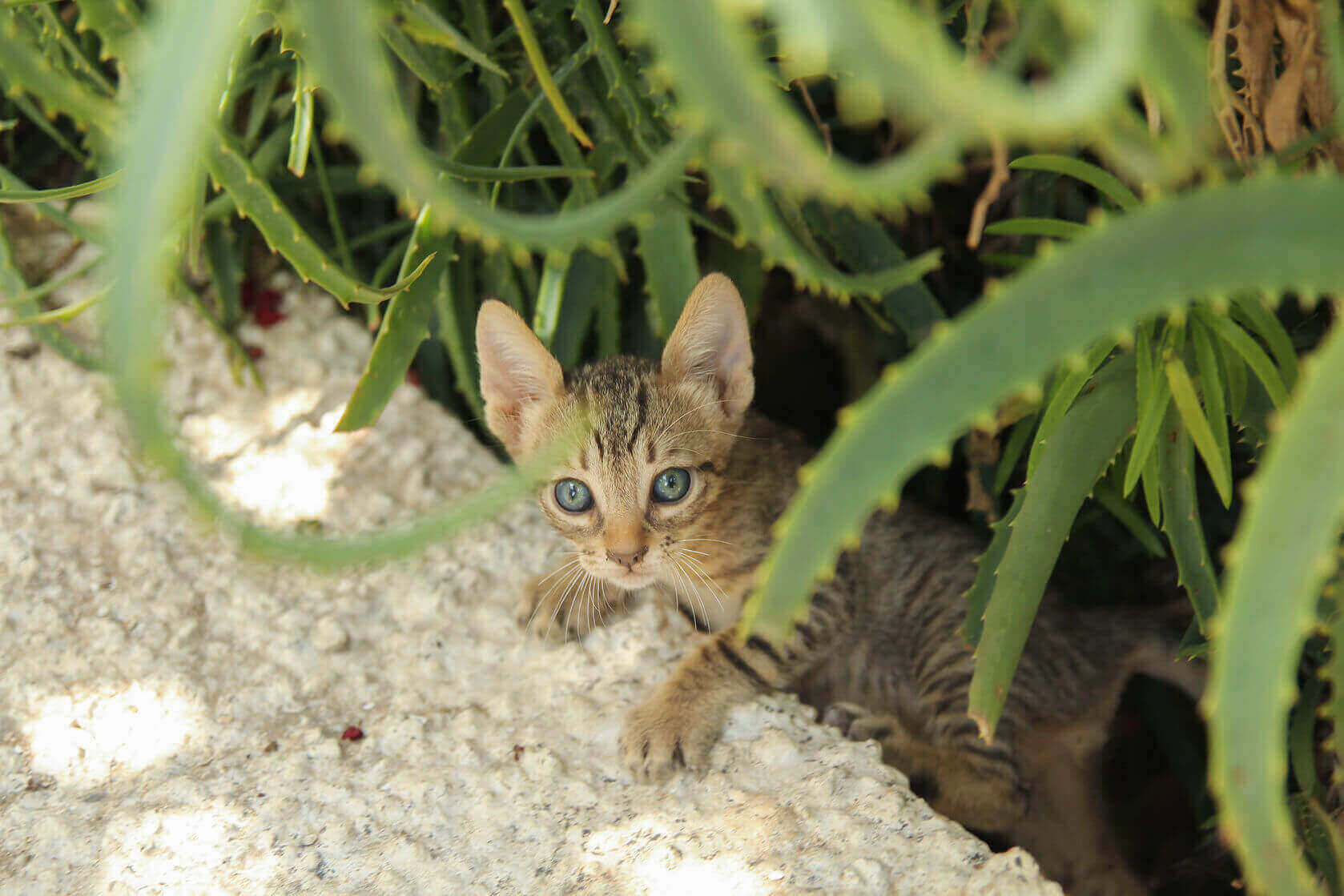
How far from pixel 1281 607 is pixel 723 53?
0.68 m

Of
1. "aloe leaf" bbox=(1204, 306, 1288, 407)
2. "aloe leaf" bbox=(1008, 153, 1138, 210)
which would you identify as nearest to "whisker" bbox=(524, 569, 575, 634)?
"aloe leaf" bbox=(1008, 153, 1138, 210)

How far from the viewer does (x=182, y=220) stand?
1.96 metres

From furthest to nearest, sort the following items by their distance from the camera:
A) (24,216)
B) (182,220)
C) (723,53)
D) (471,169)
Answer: (24,216) → (182,220) → (471,169) → (723,53)

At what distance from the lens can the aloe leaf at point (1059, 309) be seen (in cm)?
88

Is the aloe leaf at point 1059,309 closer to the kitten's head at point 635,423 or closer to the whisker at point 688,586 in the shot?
the kitten's head at point 635,423

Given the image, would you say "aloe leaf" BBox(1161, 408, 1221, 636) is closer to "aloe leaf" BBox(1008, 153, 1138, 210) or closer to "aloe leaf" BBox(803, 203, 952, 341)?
"aloe leaf" BBox(1008, 153, 1138, 210)

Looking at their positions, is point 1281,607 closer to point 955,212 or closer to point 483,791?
point 483,791

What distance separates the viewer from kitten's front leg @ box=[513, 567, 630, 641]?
2.18m

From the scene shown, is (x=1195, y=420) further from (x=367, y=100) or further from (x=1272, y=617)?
(x=367, y=100)

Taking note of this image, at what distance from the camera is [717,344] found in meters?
2.22

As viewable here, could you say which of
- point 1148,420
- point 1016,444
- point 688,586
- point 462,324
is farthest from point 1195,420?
point 462,324

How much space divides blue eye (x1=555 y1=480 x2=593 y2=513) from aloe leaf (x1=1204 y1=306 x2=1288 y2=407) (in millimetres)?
1284

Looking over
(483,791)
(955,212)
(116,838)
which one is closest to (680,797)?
(483,791)

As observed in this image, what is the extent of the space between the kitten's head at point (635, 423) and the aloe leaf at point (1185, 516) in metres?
0.87
